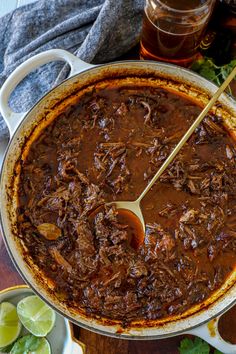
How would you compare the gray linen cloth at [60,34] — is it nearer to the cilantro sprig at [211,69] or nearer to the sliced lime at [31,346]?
the cilantro sprig at [211,69]

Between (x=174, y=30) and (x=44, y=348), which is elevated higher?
(x=174, y=30)

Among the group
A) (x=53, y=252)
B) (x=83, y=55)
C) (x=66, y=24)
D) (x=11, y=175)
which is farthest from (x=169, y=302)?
(x=66, y=24)

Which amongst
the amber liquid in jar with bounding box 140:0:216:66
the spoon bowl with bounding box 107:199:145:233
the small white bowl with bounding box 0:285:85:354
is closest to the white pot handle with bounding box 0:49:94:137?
the amber liquid in jar with bounding box 140:0:216:66

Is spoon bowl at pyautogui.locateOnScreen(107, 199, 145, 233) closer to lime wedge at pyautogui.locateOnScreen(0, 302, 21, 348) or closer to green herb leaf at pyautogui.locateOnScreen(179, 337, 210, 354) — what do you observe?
green herb leaf at pyautogui.locateOnScreen(179, 337, 210, 354)

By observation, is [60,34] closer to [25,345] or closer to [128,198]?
[128,198]

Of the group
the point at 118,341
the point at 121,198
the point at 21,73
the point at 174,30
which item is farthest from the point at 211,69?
the point at 118,341

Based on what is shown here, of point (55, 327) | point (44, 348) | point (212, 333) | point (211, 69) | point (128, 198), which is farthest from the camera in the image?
point (211, 69)

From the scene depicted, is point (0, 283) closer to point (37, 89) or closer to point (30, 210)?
point (30, 210)

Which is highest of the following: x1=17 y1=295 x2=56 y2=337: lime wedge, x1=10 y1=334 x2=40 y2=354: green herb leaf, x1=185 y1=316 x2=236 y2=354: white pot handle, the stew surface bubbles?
the stew surface bubbles
